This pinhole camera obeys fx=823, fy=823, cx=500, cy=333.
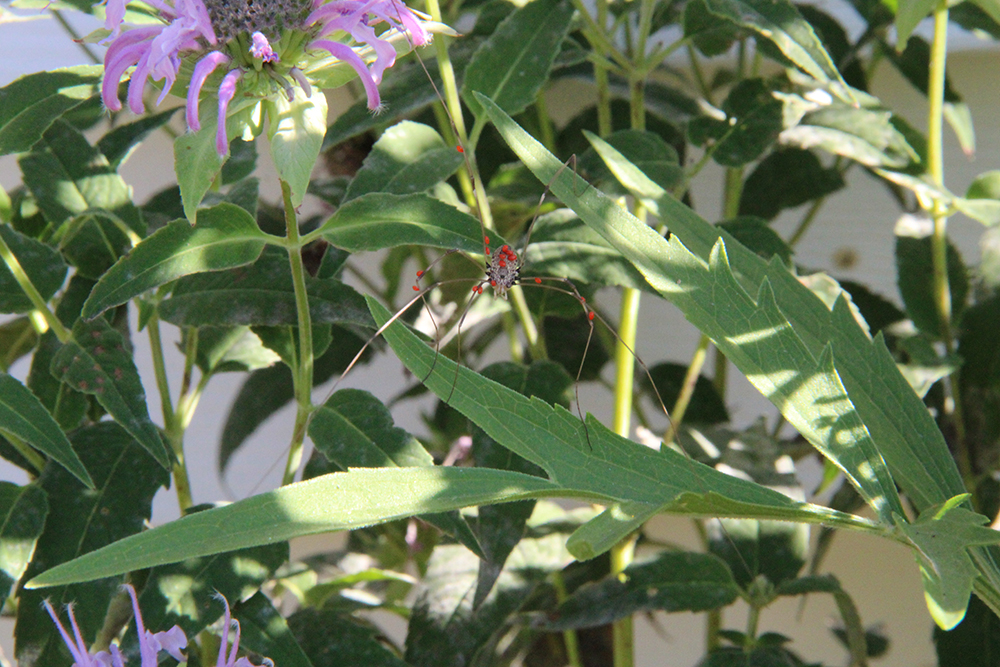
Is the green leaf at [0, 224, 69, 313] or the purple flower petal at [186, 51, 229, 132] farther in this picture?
the green leaf at [0, 224, 69, 313]

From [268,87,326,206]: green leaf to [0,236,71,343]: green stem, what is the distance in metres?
0.17

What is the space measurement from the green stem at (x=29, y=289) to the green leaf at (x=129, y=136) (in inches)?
3.8

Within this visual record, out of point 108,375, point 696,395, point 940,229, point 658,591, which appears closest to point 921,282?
point 940,229

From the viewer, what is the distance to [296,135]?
30 cm

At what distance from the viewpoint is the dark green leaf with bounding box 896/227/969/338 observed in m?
0.59

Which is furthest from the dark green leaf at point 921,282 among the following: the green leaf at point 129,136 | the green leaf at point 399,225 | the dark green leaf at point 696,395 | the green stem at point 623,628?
the green leaf at point 129,136

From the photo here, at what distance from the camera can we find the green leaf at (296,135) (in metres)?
0.29

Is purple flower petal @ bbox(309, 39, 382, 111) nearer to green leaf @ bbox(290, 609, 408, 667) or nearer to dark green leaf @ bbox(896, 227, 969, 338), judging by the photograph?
green leaf @ bbox(290, 609, 408, 667)

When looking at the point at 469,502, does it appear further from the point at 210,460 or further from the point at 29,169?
the point at 210,460

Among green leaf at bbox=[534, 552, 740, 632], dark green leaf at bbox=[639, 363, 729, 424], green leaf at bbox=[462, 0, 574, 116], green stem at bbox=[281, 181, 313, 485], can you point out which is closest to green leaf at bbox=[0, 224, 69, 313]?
green stem at bbox=[281, 181, 313, 485]

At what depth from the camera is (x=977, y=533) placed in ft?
0.88

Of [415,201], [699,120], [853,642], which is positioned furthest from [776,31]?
[853,642]

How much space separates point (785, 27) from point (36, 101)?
0.37 meters

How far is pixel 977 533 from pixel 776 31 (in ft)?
0.90
